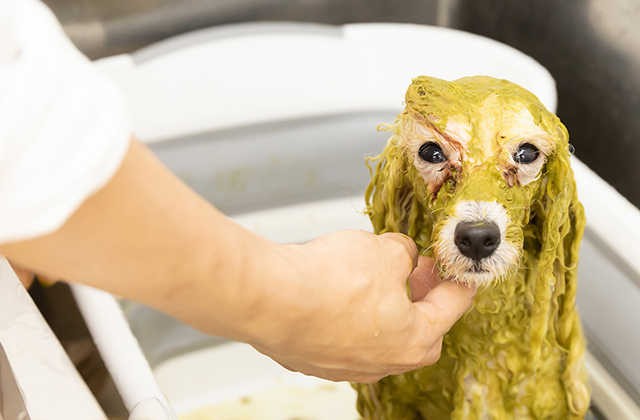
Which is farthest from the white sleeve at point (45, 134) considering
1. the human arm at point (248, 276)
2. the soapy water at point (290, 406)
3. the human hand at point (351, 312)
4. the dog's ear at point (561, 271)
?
the soapy water at point (290, 406)

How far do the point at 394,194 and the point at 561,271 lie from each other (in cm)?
21

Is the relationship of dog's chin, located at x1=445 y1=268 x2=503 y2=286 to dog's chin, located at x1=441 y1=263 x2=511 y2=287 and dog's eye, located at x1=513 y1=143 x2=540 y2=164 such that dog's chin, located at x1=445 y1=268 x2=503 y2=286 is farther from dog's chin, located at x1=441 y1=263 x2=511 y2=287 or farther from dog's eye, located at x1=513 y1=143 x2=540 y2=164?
dog's eye, located at x1=513 y1=143 x2=540 y2=164

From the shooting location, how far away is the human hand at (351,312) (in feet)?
1.53

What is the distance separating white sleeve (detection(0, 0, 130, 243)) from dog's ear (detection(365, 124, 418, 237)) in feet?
1.32

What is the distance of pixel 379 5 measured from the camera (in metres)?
1.62

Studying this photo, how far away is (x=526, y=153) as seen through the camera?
598mm

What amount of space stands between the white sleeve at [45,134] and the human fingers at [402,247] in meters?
0.32

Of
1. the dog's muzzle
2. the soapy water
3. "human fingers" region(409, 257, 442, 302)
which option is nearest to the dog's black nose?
the dog's muzzle

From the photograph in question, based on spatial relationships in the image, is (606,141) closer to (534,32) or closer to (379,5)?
(534,32)

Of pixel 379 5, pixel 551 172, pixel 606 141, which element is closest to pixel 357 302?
pixel 551 172

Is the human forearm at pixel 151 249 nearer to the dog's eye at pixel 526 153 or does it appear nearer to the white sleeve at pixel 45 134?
the white sleeve at pixel 45 134

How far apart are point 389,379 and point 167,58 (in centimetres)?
81

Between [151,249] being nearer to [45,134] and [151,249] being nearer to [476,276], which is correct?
[45,134]

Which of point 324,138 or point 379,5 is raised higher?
point 379,5
